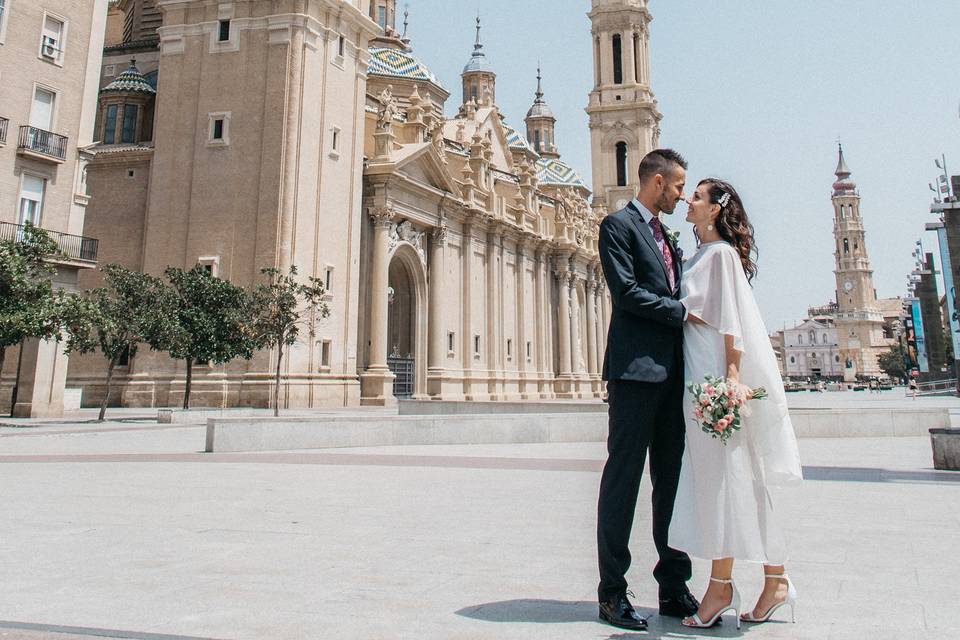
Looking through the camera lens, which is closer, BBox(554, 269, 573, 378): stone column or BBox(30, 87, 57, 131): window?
BBox(30, 87, 57, 131): window

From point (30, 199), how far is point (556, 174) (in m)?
54.7

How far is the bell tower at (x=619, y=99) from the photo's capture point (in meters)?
71.5

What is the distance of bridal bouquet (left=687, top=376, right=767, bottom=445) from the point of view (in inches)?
141

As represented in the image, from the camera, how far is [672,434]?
4113 mm

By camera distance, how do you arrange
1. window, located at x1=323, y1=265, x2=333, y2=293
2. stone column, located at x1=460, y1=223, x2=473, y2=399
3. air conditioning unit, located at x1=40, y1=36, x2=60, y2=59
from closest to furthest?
air conditioning unit, located at x1=40, y1=36, x2=60, y2=59 → window, located at x1=323, y1=265, x2=333, y2=293 → stone column, located at x1=460, y1=223, x2=473, y2=399

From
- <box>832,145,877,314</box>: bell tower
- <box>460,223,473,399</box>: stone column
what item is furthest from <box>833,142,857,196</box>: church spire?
<box>460,223,473,399</box>: stone column

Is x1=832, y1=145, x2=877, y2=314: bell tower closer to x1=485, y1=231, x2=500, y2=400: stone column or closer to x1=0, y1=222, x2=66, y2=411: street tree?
x1=485, y1=231, x2=500, y2=400: stone column

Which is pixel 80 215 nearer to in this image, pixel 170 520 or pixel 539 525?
pixel 170 520

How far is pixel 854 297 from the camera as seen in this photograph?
444 ft

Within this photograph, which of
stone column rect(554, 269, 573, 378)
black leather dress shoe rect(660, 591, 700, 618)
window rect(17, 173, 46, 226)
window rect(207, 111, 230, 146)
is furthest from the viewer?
stone column rect(554, 269, 573, 378)

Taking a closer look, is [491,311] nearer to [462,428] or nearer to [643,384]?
[462,428]

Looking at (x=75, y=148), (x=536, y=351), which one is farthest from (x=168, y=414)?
(x=536, y=351)

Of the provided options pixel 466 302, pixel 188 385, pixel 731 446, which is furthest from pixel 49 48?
pixel 731 446

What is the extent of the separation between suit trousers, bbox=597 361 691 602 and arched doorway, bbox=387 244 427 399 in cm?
3414
